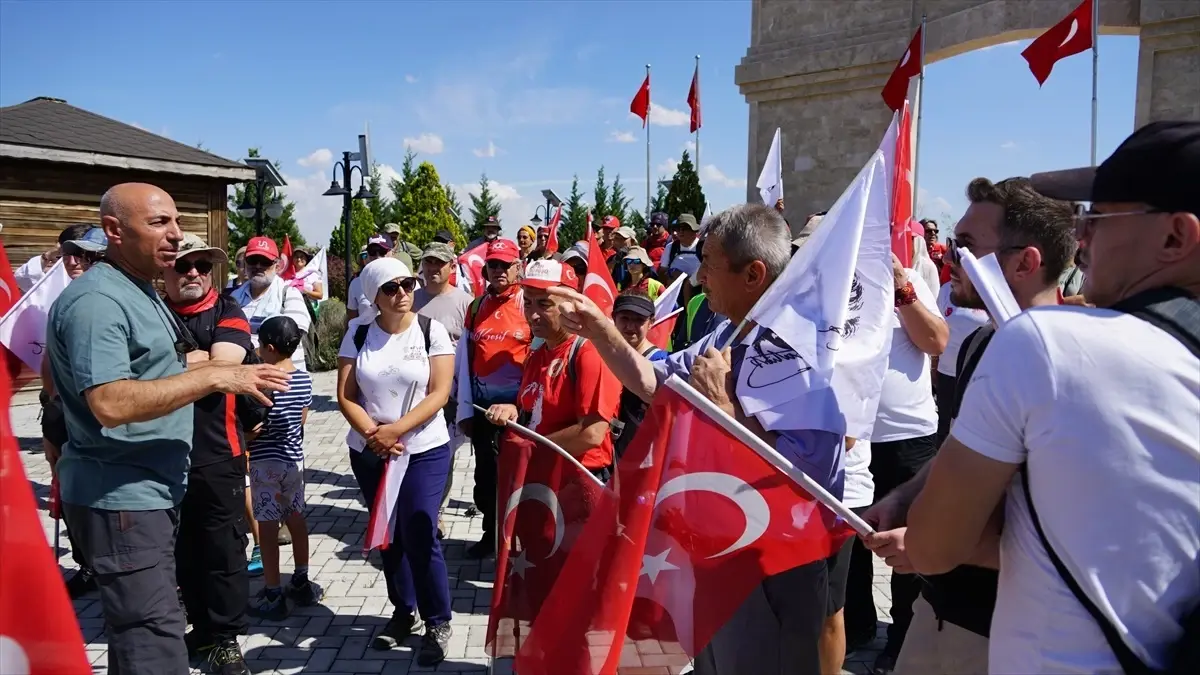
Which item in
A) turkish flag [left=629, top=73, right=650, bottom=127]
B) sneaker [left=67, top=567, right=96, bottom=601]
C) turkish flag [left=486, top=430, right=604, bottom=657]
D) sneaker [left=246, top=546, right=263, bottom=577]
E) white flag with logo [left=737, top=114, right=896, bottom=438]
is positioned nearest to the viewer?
white flag with logo [left=737, top=114, right=896, bottom=438]

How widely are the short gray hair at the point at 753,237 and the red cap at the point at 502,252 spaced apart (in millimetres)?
3071

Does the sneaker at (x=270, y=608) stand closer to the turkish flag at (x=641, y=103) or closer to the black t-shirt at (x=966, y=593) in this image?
the black t-shirt at (x=966, y=593)

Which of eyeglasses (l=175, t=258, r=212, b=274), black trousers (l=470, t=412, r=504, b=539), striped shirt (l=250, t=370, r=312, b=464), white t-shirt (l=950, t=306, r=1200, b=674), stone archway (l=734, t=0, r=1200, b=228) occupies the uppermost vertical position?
stone archway (l=734, t=0, r=1200, b=228)

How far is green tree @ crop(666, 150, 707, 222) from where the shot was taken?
96.3 feet

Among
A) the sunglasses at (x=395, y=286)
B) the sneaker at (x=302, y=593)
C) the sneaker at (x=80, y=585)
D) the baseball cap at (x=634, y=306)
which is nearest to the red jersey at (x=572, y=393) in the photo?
the baseball cap at (x=634, y=306)

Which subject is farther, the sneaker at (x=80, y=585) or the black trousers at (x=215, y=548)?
the sneaker at (x=80, y=585)

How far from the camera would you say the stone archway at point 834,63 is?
16172 mm

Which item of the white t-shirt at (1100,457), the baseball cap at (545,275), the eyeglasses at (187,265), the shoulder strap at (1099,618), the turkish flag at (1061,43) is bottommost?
the shoulder strap at (1099,618)

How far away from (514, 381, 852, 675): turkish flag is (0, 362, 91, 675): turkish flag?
1.32 metres

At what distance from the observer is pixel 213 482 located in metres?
3.86

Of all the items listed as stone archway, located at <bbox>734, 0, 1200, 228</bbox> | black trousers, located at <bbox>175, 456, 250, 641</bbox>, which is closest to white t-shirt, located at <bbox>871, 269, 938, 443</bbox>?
black trousers, located at <bbox>175, 456, 250, 641</bbox>

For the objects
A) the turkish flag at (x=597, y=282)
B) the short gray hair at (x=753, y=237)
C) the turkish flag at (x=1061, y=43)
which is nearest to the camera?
the short gray hair at (x=753, y=237)

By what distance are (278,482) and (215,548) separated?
0.85 meters

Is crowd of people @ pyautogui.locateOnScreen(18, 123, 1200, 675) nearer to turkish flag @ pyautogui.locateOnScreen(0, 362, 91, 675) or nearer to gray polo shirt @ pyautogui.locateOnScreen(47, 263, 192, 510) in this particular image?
gray polo shirt @ pyautogui.locateOnScreen(47, 263, 192, 510)
